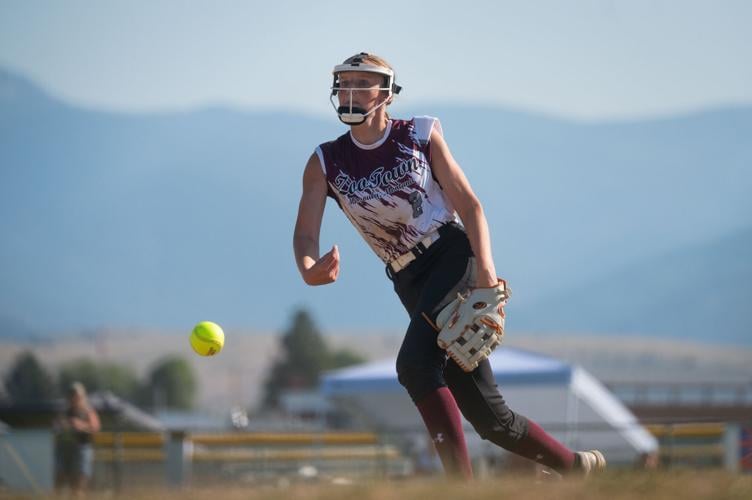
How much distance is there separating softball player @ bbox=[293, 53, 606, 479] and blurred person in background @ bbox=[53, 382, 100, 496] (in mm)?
10086

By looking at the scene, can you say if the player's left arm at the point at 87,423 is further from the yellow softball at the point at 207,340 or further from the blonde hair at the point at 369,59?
the blonde hair at the point at 369,59

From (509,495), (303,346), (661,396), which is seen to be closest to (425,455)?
(509,495)

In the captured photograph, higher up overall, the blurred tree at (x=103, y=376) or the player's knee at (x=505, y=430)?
the blurred tree at (x=103, y=376)

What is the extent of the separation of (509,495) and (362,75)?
8.50ft

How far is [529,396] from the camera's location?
81.7ft

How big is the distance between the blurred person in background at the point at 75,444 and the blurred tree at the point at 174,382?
359 feet

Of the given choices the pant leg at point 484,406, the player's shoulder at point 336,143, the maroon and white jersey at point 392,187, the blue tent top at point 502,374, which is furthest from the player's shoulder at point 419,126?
the blue tent top at point 502,374

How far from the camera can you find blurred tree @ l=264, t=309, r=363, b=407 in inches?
5108

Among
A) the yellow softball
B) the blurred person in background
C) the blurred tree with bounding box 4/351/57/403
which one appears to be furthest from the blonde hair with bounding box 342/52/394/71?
the blurred tree with bounding box 4/351/57/403

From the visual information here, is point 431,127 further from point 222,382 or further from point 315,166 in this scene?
point 222,382

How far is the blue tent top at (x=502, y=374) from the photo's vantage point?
81.1 ft

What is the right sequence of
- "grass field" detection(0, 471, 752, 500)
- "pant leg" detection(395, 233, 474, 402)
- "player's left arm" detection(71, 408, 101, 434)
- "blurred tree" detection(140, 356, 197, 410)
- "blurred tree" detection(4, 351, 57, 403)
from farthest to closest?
1. "blurred tree" detection(140, 356, 197, 410)
2. "blurred tree" detection(4, 351, 57, 403)
3. "player's left arm" detection(71, 408, 101, 434)
4. "pant leg" detection(395, 233, 474, 402)
5. "grass field" detection(0, 471, 752, 500)

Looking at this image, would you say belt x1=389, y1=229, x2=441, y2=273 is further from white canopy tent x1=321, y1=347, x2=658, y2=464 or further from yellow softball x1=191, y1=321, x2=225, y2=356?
white canopy tent x1=321, y1=347, x2=658, y2=464

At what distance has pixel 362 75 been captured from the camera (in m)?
6.89
